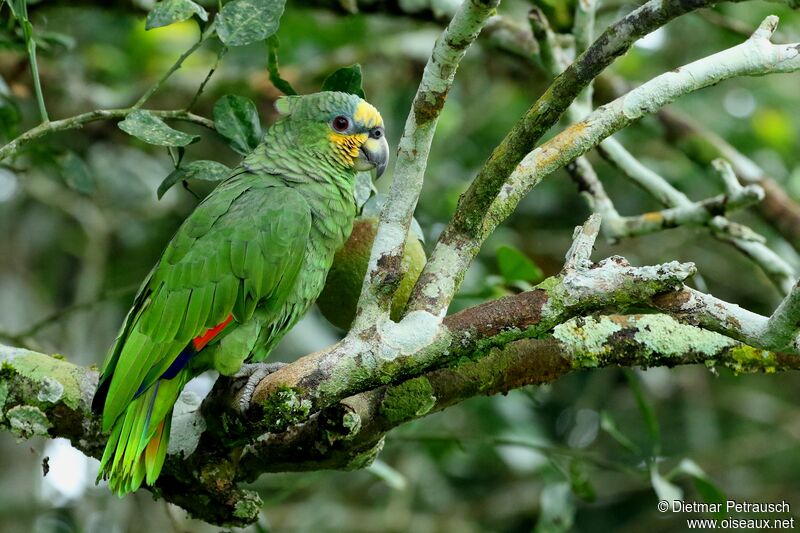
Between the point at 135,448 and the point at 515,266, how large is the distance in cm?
133

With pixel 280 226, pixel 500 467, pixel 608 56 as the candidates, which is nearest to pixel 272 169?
pixel 280 226

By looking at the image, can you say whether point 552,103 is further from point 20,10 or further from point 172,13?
point 20,10

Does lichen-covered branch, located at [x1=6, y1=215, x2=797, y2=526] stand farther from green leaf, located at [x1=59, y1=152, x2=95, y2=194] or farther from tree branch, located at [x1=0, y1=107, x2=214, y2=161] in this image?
green leaf, located at [x1=59, y1=152, x2=95, y2=194]

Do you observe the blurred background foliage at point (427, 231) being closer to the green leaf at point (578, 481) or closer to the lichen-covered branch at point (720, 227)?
the green leaf at point (578, 481)

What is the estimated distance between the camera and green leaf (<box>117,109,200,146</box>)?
2.13 m

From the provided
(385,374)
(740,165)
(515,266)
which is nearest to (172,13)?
(385,374)

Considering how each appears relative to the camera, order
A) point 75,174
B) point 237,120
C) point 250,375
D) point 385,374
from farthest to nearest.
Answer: point 75,174, point 237,120, point 250,375, point 385,374

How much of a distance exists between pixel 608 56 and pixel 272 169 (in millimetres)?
1244

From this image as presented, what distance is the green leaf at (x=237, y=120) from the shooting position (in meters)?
2.39

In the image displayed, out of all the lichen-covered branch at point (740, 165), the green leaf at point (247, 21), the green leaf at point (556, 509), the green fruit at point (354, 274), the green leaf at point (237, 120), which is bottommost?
the green leaf at point (556, 509)

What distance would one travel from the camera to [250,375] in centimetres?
221

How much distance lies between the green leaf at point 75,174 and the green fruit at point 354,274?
36.9 inches

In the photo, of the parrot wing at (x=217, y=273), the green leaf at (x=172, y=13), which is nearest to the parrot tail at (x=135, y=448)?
the parrot wing at (x=217, y=273)

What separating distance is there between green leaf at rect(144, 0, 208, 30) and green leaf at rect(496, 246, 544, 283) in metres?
1.19
